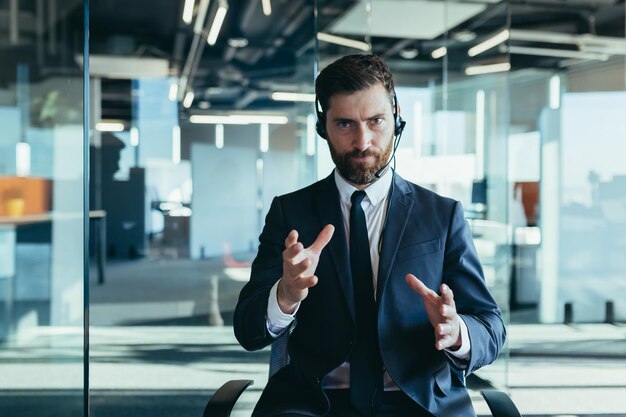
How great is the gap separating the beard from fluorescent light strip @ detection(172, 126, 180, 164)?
184 inches

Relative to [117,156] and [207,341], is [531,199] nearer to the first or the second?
[207,341]

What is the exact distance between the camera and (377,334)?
138 centimetres

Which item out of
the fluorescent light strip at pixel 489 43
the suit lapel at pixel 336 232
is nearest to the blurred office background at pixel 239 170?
the fluorescent light strip at pixel 489 43

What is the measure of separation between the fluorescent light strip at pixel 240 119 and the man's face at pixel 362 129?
4.43m

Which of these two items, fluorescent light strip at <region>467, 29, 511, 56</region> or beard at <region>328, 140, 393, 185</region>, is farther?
fluorescent light strip at <region>467, 29, 511, 56</region>

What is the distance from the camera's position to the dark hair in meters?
1.43

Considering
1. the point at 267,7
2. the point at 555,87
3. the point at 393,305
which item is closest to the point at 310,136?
the point at 393,305

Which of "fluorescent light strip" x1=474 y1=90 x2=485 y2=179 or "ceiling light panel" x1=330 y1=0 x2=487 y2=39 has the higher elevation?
"ceiling light panel" x1=330 y1=0 x2=487 y2=39

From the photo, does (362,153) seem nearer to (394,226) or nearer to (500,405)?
(394,226)

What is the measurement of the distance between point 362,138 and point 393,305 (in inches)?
14.3

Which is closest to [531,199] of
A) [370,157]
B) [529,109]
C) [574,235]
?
[574,235]

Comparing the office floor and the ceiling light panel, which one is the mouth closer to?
the office floor

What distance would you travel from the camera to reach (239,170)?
18.9ft

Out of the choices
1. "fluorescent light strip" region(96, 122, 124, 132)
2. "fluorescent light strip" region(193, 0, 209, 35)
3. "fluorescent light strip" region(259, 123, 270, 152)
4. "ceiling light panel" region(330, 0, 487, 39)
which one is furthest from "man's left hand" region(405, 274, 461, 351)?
"fluorescent light strip" region(193, 0, 209, 35)
